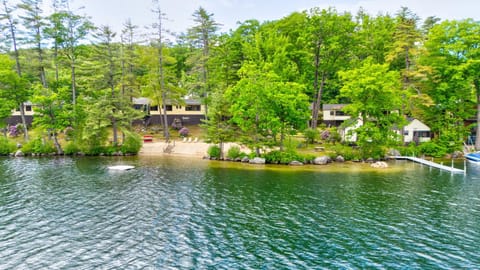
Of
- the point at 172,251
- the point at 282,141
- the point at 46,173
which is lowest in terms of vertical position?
the point at 172,251

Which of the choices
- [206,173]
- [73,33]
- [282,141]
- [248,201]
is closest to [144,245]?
[248,201]

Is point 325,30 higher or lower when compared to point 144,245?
higher

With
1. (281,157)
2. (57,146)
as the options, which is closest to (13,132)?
(57,146)

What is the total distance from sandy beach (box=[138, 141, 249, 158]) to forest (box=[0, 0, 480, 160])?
2468mm

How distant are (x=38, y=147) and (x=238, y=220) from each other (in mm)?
35408

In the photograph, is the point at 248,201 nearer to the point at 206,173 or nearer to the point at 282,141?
the point at 206,173

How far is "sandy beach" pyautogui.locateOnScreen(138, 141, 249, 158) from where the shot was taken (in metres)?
42.8

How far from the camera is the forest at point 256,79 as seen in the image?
122 feet

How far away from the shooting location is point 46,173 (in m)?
30.3

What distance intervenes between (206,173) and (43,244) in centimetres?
1704

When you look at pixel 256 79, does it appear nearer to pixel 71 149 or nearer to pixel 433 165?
pixel 433 165

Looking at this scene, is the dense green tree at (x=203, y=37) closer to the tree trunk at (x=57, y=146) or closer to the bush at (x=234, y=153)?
the bush at (x=234, y=153)

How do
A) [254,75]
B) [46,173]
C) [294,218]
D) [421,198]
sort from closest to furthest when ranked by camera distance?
[294,218]
[421,198]
[46,173]
[254,75]

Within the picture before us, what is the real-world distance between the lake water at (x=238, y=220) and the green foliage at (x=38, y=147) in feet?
36.8
